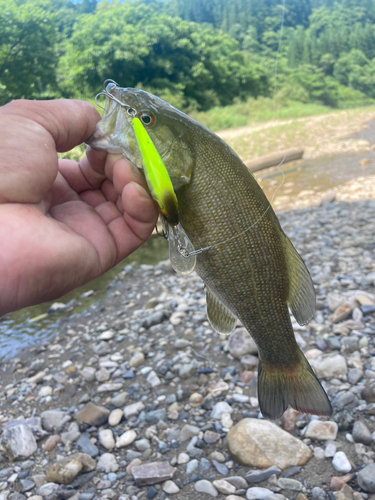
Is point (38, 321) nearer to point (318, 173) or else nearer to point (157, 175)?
point (157, 175)

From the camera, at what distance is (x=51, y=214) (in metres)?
1.30

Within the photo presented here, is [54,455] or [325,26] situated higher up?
[325,26]

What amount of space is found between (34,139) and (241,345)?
198 cm

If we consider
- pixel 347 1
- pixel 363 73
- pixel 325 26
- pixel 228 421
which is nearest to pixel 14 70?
pixel 228 421

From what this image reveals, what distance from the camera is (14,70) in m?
10.3

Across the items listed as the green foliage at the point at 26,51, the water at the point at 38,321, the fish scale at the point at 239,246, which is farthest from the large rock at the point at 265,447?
the green foliage at the point at 26,51

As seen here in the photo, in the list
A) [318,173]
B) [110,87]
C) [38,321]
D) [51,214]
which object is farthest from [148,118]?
[318,173]

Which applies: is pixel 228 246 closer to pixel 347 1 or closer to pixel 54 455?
pixel 54 455

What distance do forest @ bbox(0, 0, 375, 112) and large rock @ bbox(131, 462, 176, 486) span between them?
805 centimetres

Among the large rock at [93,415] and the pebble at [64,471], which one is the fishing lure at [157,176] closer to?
the pebble at [64,471]

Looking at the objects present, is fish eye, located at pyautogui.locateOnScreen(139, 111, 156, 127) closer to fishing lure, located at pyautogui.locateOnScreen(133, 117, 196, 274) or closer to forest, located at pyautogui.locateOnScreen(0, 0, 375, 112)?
fishing lure, located at pyautogui.locateOnScreen(133, 117, 196, 274)

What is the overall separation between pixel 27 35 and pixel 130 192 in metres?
12.4

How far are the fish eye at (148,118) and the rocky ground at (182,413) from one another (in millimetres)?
1624

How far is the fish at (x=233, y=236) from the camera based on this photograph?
95 centimetres
